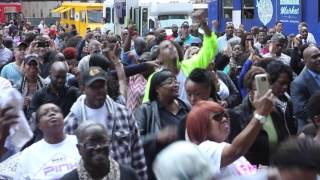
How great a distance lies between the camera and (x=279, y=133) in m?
6.11

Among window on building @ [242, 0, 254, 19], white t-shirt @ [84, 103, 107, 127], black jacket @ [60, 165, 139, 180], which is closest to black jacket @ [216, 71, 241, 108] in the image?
white t-shirt @ [84, 103, 107, 127]

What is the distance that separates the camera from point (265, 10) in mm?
22922

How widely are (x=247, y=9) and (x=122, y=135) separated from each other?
18.8 meters

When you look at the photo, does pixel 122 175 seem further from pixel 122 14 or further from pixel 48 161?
pixel 122 14

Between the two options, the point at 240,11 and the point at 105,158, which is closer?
the point at 105,158

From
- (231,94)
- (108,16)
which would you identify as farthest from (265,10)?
(231,94)

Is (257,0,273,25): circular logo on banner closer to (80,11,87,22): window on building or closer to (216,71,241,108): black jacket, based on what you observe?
(216,71,241,108): black jacket

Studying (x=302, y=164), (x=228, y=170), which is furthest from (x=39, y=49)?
(x=302, y=164)

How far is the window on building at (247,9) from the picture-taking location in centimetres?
2428

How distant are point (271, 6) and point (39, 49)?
1189 cm

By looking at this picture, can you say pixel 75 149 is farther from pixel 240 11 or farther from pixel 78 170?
pixel 240 11

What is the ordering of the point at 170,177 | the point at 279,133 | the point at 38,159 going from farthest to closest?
the point at 279,133, the point at 38,159, the point at 170,177

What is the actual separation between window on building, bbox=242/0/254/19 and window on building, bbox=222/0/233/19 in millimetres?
1162

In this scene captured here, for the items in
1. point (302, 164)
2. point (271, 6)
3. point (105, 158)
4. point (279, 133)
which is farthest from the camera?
point (271, 6)
